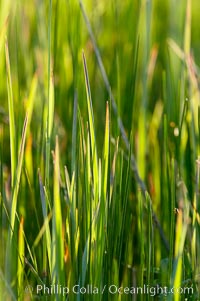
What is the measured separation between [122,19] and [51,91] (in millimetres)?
957

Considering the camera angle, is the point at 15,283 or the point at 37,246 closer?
the point at 15,283

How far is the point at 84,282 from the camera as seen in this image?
77 cm

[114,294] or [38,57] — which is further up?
[38,57]

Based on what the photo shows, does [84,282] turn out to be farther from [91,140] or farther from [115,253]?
[91,140]

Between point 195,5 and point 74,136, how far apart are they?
160cm

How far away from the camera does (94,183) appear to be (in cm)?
76

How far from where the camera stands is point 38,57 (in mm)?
1311

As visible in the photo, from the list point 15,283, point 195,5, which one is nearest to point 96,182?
point 15,283

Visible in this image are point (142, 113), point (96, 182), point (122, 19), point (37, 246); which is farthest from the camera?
point (122, 19)

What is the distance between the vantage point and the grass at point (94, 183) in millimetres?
759

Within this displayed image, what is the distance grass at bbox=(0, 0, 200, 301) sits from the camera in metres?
0.76

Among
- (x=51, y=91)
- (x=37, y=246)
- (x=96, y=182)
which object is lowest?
(x=37, y=246)

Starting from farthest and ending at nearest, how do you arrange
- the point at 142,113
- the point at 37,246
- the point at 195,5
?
the point at 195,5, the point at 142,113, the point at 37,246

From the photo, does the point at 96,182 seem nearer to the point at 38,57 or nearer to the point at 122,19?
the point at 38,57
